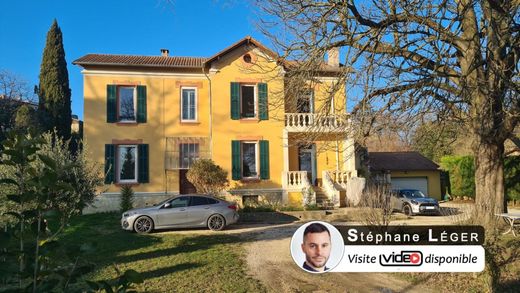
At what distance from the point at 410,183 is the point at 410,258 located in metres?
29.3

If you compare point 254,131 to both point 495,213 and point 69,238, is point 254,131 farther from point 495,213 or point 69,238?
point 495,213

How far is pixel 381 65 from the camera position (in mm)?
8289

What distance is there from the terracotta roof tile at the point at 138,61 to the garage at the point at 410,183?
1866cm

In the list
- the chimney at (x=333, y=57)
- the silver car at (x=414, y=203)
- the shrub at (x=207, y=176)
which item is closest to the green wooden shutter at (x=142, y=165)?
the shrub at (x=207, y=176)

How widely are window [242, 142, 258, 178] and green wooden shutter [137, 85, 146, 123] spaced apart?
5822 millimetres

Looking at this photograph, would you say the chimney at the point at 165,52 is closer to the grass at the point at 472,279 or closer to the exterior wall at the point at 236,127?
the exterior wall at the point at 236,127

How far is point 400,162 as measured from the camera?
32250 millimetres

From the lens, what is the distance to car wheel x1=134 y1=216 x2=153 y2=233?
1452 centimetres

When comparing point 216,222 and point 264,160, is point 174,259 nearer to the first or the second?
point 216,222

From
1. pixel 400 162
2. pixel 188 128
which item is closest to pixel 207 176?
pixel 188 128

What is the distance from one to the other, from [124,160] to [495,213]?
18.1 m

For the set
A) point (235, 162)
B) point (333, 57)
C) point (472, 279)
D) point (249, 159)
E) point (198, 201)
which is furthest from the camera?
point (249, 159)

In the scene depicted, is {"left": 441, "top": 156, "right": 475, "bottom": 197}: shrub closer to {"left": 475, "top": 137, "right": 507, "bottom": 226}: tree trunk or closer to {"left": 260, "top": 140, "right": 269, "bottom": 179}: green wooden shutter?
{"left": 260, "top": 140, "right": 269, "bottom": 179}: green wooden shutter

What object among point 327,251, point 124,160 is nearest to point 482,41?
point 327,251
